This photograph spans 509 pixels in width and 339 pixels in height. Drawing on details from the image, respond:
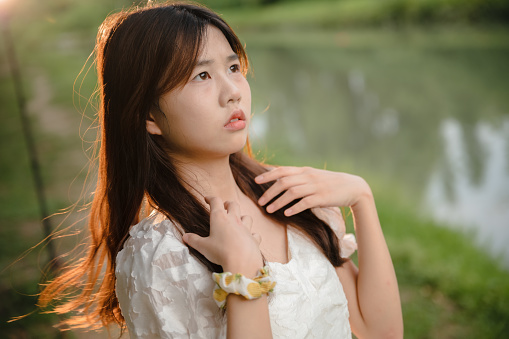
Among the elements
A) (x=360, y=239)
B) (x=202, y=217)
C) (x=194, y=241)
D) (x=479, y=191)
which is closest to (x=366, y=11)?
(x=479, y=191)

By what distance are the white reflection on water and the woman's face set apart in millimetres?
3638

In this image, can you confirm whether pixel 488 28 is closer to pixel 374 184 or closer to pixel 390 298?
pixel 374 184

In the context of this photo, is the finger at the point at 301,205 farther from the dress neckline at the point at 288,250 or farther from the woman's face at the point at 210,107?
the woman's face at the point at 210,107

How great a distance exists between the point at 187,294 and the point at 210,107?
413mm

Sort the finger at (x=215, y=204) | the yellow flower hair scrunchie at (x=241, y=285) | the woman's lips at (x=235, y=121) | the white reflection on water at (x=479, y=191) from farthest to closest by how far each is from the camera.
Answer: the white reflection on water at (x=479, y=191), the woman's lips at (x=235, y=121), the finger at (x=215, y=204), the yellow flower hair scrunchie at (x=241, y=285)

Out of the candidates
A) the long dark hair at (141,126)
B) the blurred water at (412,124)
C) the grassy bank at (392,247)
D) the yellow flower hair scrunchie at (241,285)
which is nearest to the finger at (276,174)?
the long dark hair at (141,126)

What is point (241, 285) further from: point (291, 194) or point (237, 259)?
point (291, 194)

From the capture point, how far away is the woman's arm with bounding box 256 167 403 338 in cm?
127

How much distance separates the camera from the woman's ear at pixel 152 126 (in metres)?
1.21

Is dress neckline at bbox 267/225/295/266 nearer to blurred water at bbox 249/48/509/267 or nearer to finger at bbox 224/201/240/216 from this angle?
finger at bbox 224/201/240/216

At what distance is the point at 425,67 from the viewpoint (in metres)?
10.8

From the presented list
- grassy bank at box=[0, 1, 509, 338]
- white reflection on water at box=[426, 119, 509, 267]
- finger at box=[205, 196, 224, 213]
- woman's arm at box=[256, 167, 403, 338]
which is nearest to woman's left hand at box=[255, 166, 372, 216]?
woman's arm at box=[256, 167, 403, 338]

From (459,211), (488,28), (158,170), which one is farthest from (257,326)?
(488,28)

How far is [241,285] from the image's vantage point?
94 cm
